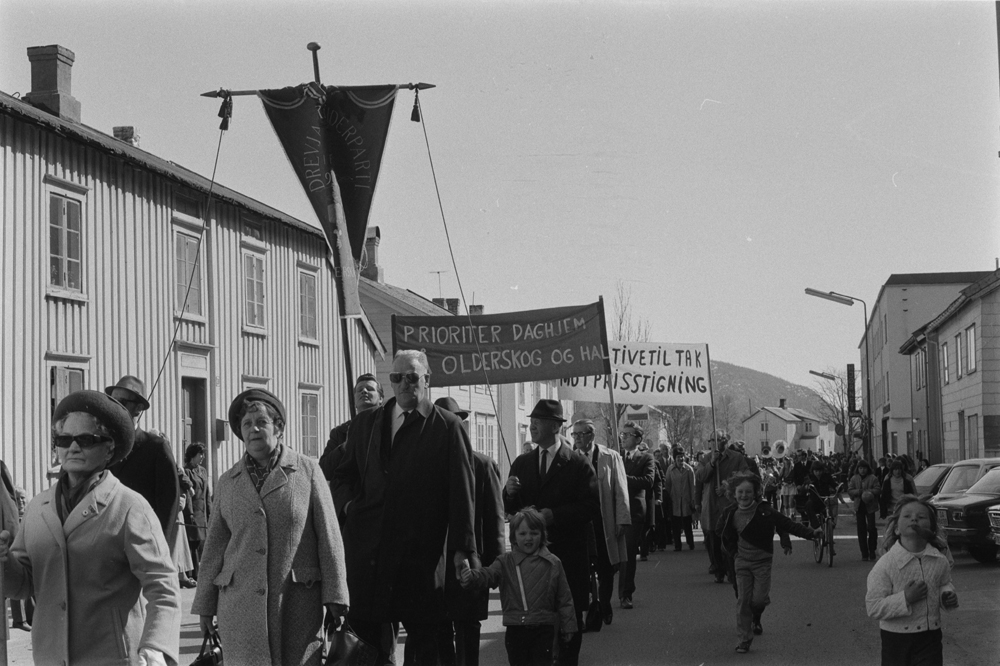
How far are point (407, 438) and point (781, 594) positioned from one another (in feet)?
30.1

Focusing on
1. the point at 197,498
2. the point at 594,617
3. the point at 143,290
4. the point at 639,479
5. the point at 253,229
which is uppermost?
the point at 253,229

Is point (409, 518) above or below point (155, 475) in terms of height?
below

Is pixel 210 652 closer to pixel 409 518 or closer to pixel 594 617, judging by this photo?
pixel 409 518

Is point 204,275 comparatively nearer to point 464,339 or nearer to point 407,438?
point 464,339

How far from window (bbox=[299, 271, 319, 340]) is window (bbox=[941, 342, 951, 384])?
25.0 m

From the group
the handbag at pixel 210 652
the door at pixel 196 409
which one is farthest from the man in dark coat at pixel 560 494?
the door at pixel 196 409

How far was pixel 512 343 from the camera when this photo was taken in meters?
14.3

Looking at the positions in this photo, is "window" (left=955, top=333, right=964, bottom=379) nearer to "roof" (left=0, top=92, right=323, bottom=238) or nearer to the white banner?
the white banner

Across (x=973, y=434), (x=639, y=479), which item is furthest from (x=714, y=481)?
(x=973, y=434)

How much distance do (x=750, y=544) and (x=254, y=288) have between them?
14.4 metres

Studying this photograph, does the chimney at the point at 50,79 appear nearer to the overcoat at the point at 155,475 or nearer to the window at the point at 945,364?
the overcoat at the point at 155,475

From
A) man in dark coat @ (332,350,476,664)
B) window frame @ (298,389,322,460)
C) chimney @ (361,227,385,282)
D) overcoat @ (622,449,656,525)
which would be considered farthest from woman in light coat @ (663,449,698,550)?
chimney @ (361,227,385,282)

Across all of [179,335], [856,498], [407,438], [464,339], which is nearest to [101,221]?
[179,335]

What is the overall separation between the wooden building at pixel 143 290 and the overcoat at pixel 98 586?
409 inches
